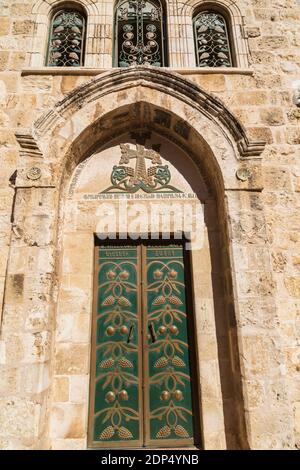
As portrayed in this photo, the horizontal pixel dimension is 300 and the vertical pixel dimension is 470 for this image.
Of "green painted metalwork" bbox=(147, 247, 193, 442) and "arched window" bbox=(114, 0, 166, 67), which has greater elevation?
"arched window" bbox=(114, 0, 166, 67)

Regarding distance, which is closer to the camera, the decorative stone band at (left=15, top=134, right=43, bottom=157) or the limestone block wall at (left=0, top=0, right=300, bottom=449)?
the limestone block wall at (left=0, top=0, right=300, bottom=449)

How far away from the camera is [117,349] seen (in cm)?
391

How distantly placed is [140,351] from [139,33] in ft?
14.7

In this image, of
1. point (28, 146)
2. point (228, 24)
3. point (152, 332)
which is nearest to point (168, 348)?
point (152, 332)

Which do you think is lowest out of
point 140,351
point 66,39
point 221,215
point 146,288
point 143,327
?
point 140,351

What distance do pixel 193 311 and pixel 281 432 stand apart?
1.45 metres

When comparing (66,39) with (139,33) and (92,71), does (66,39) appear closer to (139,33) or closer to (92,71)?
(92,71)

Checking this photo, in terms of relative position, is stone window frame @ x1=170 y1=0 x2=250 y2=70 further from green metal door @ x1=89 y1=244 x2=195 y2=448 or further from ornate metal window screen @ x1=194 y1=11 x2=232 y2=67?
green metal door @ x1=89 y1=244 x2=195 y2=448

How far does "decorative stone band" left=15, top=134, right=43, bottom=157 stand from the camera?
393 cm

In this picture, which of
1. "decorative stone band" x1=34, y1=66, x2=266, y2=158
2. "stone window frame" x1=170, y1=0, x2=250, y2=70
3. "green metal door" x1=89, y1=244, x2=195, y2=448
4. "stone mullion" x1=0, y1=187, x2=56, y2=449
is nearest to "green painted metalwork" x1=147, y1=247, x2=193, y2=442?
"green metal door" x1=89, y1=244, x2=195, y2=448

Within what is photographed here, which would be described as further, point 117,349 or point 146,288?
point 146,288

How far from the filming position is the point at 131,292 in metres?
4.11

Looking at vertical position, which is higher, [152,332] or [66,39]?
[66,39]

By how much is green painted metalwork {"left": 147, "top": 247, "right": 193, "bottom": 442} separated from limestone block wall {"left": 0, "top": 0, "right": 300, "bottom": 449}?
0.70 m
